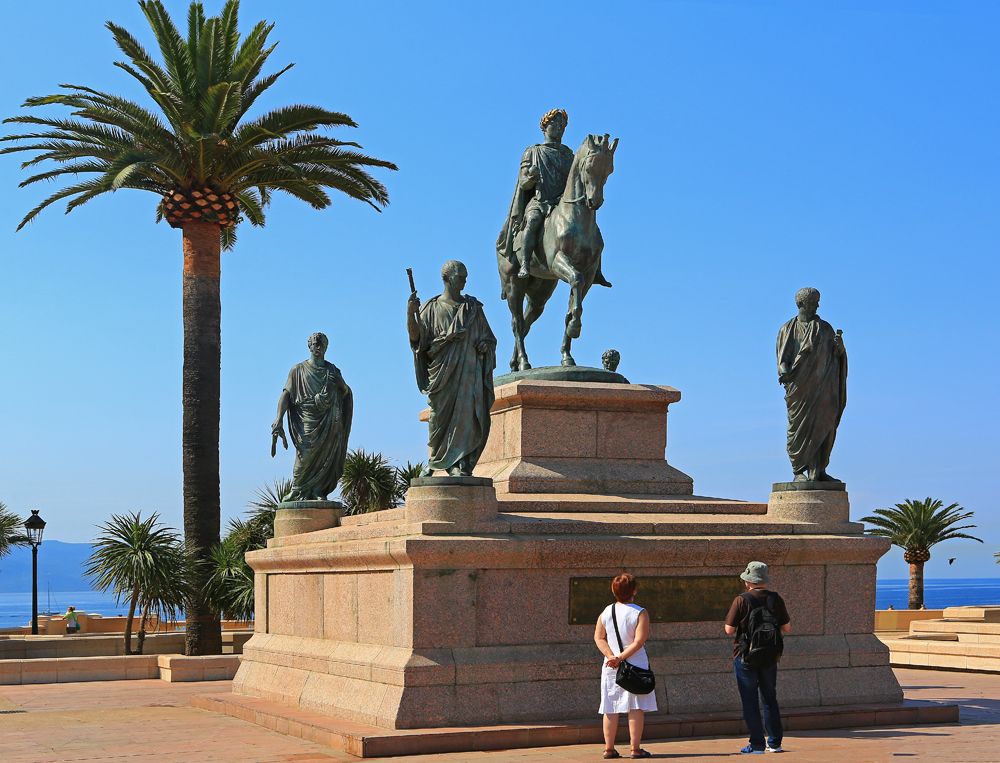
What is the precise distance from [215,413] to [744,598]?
1501cm

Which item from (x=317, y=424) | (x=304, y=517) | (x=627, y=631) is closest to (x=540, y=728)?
(x=627, y=631)

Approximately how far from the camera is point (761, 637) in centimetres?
974

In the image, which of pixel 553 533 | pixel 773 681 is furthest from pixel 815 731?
pixel 553 533

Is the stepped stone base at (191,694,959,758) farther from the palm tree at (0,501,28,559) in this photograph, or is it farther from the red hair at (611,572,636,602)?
the palm tree at (0,501,28,559)

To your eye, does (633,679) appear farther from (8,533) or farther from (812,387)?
(8,533)

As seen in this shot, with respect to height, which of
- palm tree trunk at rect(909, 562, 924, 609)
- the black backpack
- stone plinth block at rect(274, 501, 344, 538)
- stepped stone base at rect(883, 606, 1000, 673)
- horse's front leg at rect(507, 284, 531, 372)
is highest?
horse's front leg at rect(507, 284, 531, 372)

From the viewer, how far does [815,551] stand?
12.3m

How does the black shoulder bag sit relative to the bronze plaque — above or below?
below

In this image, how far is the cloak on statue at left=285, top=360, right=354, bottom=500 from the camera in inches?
620

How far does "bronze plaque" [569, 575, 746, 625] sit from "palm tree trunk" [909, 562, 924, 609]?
3066 centimetres

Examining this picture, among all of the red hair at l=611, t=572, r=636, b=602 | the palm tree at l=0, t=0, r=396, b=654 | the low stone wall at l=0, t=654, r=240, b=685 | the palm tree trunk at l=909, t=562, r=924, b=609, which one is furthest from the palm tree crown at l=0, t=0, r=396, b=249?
the palm tree trunk at l=909, t=562, r=924, b=609

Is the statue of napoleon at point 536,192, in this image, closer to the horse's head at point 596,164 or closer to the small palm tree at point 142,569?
the horse's head at point 596,164

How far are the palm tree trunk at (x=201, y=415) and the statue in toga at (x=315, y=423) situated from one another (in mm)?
7390

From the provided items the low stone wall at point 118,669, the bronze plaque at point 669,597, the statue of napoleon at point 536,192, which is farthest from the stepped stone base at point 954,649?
the low stone wall at point 118,669
